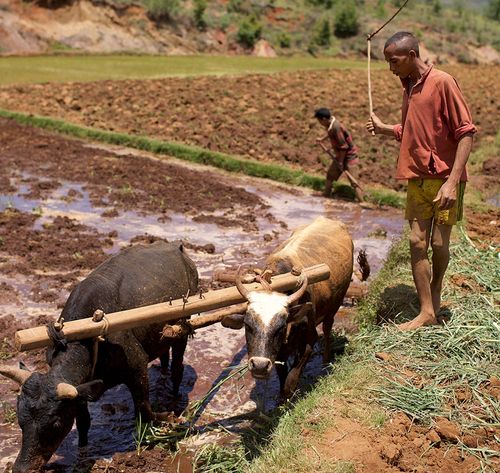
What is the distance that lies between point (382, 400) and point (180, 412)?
2108 millimetres

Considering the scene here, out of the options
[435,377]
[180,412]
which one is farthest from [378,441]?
[180,412]

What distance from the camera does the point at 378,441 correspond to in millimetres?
4789

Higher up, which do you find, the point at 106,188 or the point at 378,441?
the point at 378,441

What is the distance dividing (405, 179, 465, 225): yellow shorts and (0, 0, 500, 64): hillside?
41.5 m

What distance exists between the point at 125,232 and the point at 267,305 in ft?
22.7

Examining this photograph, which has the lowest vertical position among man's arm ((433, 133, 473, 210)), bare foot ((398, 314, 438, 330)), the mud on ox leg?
the mud on ox leg

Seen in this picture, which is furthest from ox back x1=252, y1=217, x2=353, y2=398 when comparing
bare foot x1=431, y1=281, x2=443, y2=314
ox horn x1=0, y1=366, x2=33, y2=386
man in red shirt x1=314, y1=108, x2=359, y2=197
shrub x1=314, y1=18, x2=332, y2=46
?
shrub x1=314, y1=18, x2=332, y2=46

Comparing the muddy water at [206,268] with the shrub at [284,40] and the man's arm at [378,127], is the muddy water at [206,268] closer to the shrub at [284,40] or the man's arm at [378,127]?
the man's arm at [378,127]

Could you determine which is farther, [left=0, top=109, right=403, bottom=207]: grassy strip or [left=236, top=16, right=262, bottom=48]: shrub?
[left=236, top=16, right=262, bottom=48]: shrub

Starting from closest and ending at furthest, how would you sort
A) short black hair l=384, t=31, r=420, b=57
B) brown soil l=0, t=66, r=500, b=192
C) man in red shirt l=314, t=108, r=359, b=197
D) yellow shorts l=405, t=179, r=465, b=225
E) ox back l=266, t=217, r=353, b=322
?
short black hair l=384, t=31, r=420, b=57
yellow shorts l=405, t=179, r=465, b=225
ox back l=266, t=217, r=353, b=322
man in red shirt l=314, t=108, r=359, b=197
brown soil l=0, t=66, r=500, b=192

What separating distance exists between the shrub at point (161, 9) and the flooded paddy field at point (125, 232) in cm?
3845

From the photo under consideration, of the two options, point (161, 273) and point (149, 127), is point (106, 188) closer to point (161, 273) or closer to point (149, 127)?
point (149, 127)

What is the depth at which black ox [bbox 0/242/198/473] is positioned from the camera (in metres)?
4.43

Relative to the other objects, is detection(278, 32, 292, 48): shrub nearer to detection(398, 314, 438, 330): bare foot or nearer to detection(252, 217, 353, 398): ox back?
detection(252, 217, 353, 398): ox back
